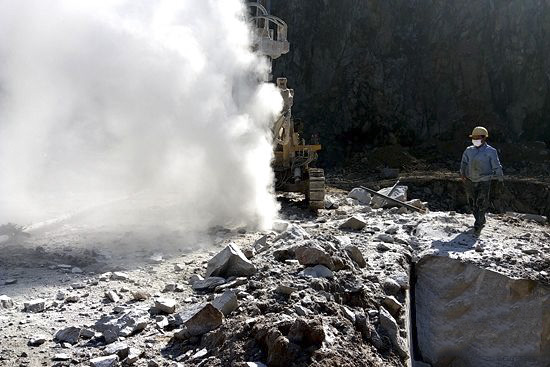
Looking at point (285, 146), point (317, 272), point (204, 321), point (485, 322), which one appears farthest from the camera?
point (285, 146)

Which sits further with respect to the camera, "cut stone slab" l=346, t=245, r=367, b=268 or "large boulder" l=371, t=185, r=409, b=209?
"large boulder" l=371, t=185, r=409, b=209

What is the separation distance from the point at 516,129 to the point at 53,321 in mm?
22398

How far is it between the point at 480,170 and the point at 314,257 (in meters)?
2.99

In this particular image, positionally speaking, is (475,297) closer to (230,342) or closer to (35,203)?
(230,342)

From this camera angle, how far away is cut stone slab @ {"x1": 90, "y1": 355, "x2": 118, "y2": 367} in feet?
13.2

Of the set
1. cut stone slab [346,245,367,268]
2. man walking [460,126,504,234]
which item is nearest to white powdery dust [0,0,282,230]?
cut stone slab [346,245,367,268]

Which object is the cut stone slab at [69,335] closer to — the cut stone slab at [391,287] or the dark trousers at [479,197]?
the cut stone slab at [391,287]

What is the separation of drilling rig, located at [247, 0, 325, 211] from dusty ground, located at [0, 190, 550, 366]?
6.91ft

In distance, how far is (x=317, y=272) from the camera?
17.9 ft

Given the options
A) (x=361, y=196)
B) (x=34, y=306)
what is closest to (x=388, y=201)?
(x=361, y=196)

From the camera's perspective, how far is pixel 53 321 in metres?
4.76

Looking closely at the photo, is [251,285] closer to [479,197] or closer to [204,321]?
[204,321]

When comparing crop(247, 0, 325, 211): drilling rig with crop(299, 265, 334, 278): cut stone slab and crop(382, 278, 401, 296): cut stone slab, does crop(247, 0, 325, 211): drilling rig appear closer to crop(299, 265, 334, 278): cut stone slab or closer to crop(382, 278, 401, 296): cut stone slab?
crop(382, 278, 401, 296): cut stone slab

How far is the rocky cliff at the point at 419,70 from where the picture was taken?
23734 mm
